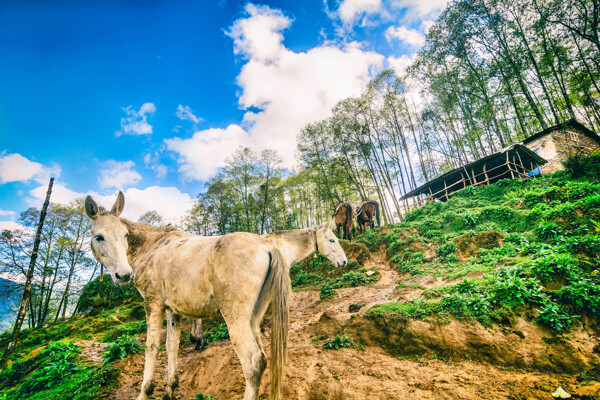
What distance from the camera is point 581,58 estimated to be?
12.9 meters

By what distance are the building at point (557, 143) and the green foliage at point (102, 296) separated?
30079 mm

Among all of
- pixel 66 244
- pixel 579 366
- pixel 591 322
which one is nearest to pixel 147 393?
pixel 579 366

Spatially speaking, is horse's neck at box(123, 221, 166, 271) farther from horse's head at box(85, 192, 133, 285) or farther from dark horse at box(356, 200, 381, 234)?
dark horse at box(356, 200, 381, 234)

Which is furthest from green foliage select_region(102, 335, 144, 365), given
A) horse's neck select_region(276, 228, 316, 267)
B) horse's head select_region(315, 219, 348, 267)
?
horse's head select_region(315, 219, 348, 267)

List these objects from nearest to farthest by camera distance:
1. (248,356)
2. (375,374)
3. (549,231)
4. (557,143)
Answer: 1. (248,356)
2. (375,374)
3. (549,231)
4. (557,143)

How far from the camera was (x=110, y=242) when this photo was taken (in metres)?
3.49

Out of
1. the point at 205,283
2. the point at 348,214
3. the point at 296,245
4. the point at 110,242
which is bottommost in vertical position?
the point at 205,283

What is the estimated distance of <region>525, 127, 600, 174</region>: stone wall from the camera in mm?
15602

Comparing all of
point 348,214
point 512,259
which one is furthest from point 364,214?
point 512,259

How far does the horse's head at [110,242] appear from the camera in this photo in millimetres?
3301

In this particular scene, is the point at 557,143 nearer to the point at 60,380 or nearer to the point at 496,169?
the point at 496,169

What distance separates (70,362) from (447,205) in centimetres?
1841

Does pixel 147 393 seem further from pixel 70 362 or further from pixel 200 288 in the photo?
pixel 70 362

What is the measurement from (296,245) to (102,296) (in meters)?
17.2
